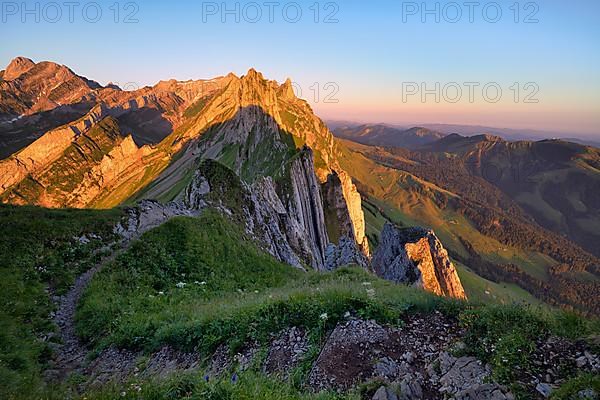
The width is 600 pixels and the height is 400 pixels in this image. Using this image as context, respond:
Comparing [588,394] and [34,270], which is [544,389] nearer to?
[588,394]

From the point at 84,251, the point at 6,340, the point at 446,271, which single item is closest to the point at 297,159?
the point at 446,271

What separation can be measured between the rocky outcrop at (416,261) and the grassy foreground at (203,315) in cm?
Answer: 3038

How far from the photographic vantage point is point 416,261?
A: 164 feet

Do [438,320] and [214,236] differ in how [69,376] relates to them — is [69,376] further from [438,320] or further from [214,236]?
[214,236]

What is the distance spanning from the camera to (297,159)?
83875mm

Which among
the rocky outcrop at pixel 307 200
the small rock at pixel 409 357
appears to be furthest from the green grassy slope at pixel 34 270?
the rocky outcrop at pixel 307 200

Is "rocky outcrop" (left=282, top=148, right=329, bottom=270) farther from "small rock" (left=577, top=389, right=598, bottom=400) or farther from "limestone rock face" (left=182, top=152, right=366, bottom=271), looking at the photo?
"small rock" (left=577, top=389, right=598, bottom=400)

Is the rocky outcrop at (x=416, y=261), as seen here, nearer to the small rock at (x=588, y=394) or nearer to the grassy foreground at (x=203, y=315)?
the grassy foreground at (x=203, y=315)

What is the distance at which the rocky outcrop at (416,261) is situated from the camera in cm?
4869

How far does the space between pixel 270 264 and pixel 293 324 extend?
16316 mm

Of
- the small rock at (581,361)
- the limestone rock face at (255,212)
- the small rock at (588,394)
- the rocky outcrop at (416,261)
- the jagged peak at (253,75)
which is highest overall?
the jagged peak at (253,75)

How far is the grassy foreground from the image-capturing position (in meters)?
7.57

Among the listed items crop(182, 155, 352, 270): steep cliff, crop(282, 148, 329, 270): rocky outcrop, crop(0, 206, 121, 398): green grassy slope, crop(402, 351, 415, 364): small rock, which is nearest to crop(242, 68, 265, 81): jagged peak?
crop(282, 148, 329, 270): rocky outcrop

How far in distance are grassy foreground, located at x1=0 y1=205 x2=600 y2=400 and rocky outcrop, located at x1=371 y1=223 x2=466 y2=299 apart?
30381 millimetres
